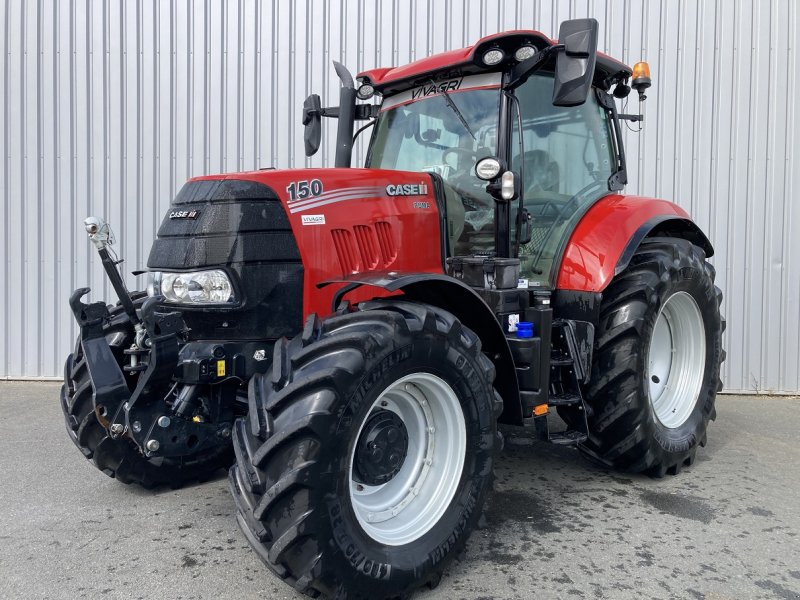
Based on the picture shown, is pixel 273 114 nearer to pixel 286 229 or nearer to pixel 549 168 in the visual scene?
pixel 549 168

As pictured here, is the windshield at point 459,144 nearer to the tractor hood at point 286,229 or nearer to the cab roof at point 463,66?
the cab roof at point 463,66

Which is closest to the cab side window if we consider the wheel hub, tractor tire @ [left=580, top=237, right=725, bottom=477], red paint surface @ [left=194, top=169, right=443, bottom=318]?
tractor tire @ [left=580, top=237, right=725, bottom=477]

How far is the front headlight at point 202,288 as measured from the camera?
9.55ft

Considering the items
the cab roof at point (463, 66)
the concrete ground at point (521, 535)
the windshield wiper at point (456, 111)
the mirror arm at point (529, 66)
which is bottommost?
the concrete ground at point (521, 535)

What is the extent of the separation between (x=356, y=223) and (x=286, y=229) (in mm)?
361

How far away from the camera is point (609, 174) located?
441 cm

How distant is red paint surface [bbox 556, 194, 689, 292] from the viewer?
12.2 ft

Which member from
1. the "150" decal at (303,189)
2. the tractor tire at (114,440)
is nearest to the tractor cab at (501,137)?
the "150" decal at (303,189)

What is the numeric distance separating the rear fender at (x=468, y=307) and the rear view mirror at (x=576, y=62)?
1.00 metres

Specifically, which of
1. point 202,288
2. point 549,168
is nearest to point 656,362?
point 549,168

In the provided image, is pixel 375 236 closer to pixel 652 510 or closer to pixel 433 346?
pixel 433 346

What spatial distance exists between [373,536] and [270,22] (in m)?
5.43

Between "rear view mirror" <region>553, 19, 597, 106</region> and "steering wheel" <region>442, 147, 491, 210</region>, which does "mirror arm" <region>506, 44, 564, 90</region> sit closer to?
"rear view mirror" <region>553, 19, 597, 106</region>

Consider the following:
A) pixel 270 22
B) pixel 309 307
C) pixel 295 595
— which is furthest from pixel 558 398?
pixel 270 22
